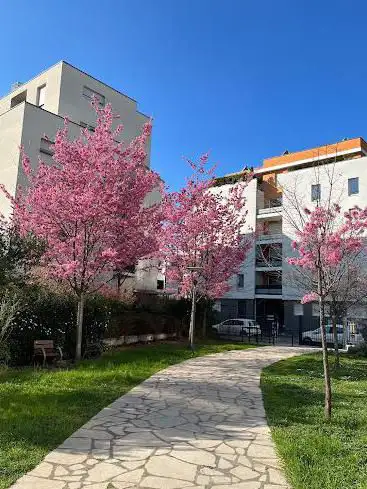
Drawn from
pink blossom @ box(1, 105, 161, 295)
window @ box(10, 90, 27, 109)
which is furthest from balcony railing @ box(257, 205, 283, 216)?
pink blossom @ box(1, 105, 161, 295)

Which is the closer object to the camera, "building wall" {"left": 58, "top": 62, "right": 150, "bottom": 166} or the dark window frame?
"building wall" {"left": 58, "top": 62, "right": 150, "bottom": 166}

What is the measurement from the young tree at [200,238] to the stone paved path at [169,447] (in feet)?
35.9

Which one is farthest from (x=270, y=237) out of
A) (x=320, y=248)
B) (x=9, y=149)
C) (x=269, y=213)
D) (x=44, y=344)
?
(x=320, y=248)

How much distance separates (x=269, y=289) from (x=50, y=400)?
1304 inches

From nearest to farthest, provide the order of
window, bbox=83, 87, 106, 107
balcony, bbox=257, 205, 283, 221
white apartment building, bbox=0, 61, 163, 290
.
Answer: white apartment building, bbox=0, 61, 163, 290, window, bbox=83, 87, 106, 107, balcony, bbox=257, 205, 283, 221

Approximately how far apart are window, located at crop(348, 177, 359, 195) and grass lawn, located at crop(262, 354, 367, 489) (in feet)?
81.9

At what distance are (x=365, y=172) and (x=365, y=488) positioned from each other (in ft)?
108

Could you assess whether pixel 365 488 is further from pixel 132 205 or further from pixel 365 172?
pixel 365 172

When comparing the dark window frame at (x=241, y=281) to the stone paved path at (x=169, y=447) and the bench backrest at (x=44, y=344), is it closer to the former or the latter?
the bench backrest at (x=44, y=344)

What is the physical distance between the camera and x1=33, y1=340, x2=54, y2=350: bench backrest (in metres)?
11.5

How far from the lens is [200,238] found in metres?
19.7

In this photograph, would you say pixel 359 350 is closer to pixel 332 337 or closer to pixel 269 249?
pixel 332 337

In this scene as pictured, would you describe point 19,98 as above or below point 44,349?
above

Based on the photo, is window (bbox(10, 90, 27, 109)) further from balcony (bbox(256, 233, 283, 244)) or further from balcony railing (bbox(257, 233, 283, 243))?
balcony railing (bbox(257, 233, 283, 243))
